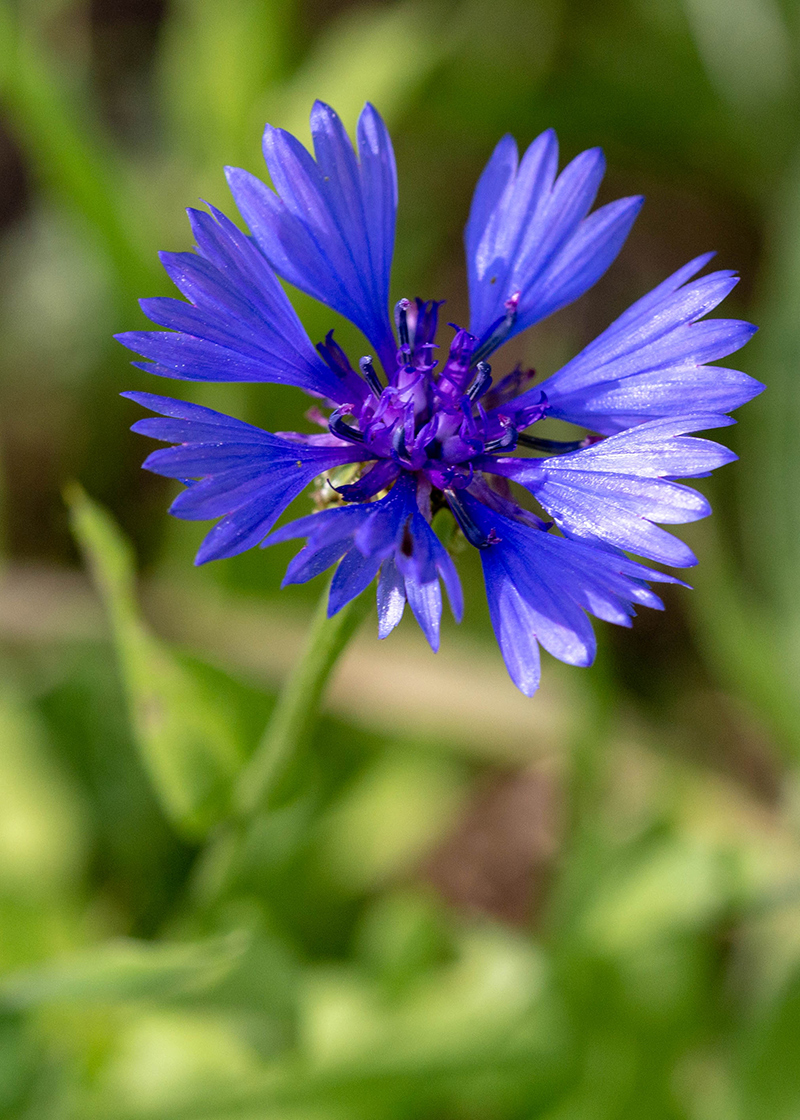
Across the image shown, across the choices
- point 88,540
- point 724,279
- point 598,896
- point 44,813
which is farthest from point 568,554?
point 44,813

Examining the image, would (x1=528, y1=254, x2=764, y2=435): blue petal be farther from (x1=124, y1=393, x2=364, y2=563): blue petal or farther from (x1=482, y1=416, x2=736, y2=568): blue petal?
(x1=124, y1=393, x2=364, y2=563): blue petal

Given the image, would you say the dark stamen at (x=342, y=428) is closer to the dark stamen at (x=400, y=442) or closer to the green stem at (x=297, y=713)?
the dark stamen at (x=400, y=442)

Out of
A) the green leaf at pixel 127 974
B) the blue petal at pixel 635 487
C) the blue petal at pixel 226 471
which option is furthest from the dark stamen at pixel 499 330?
the green leaf at pixel 127 974

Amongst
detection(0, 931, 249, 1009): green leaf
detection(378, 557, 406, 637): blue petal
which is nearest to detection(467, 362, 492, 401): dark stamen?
detection(378, 557, 406, 637): blue petal

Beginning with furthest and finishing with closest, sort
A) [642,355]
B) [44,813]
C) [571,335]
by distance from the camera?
[571,335] → [44,813] → [642,355]

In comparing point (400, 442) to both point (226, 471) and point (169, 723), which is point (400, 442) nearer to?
point (226, 471)

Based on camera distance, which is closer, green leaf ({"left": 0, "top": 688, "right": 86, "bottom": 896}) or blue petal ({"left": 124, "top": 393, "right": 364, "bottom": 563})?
blue petal ({"left": 124, "top": 393, "right": 364, "bottom": 563})

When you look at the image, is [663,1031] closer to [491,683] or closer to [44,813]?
[491,683]
